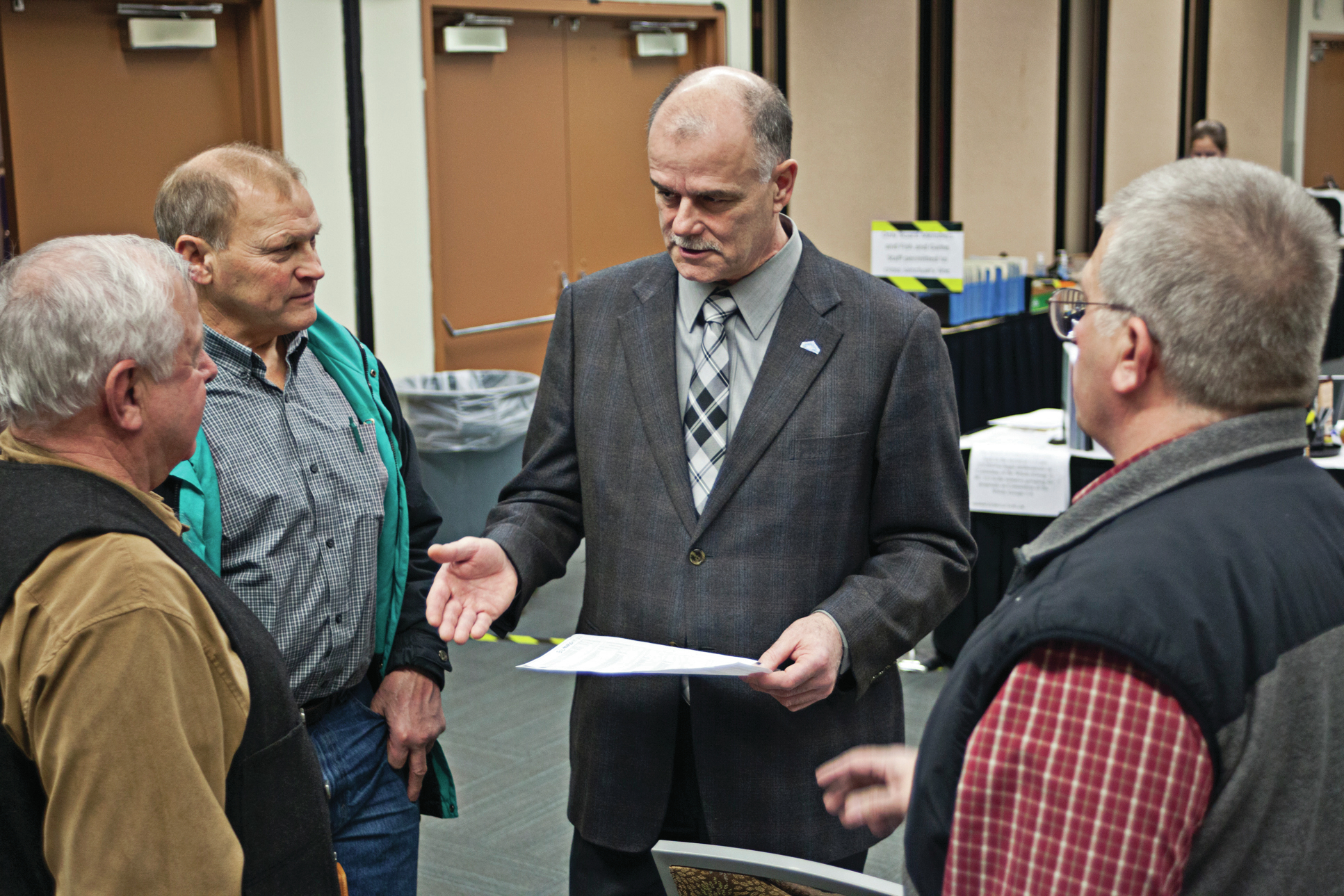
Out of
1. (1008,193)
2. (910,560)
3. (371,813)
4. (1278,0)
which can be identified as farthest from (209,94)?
(1278,0)

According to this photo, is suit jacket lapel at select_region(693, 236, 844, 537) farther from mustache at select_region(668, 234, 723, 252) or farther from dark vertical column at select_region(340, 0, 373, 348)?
dark vertical column at select_region(340, 0, 373, 348)

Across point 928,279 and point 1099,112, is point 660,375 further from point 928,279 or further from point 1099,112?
point 1099,112

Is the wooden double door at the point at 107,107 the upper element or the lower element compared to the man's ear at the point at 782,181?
upper

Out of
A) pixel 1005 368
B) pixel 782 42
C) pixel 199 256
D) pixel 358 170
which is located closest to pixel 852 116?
pixel 782 42

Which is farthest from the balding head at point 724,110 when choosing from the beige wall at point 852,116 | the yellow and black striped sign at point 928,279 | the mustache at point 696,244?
the beige wall at point 852,116

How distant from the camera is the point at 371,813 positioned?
75.7 inches

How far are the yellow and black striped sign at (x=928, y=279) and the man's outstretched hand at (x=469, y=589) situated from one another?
4.59 metres

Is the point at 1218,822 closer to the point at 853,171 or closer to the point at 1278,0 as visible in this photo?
the point at 853,171

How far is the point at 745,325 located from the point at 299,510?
2.36 feet

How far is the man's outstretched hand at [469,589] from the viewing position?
5.58ft

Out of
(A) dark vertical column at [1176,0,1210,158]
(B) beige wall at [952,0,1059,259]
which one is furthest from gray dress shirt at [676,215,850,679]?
(A) dark vertical column at [1176,0,1210,158]

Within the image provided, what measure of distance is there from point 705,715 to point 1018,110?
8.33 meters

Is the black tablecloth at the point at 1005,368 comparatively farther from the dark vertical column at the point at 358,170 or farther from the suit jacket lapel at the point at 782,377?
the suit jacket lapel at the point at 782,377

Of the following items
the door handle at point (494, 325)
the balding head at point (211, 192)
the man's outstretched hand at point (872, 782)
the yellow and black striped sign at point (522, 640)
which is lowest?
the yellow and black striped sign at point (522, 640)
